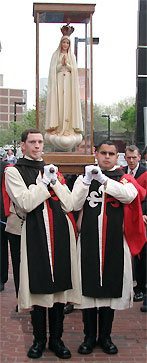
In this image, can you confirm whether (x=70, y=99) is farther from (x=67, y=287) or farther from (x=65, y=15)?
(x=67, y=287)

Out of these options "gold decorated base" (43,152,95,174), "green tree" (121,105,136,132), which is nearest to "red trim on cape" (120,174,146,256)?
"gold decorated base" (43,152,95,174)

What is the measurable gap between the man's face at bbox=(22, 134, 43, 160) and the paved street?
170 cm

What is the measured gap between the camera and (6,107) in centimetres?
13875

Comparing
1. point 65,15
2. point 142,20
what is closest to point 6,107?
point 142,20

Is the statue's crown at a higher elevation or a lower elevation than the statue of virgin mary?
higher

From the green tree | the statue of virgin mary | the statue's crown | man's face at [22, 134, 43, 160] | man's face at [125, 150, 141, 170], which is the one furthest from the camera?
the green tree

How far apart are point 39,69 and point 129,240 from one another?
2998 millimetres

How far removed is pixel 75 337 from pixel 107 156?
1.80 meters

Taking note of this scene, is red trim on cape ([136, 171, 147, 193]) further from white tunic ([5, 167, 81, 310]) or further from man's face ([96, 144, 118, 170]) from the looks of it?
white tunic ([5, 167, 81, 310])

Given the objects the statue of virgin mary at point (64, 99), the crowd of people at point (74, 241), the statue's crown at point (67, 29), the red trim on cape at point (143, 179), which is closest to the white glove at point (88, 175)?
the crowd of people at point (74, 241)

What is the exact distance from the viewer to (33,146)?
474cm

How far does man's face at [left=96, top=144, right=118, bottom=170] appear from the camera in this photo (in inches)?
189

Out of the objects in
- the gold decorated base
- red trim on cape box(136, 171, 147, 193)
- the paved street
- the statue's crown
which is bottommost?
the paved street

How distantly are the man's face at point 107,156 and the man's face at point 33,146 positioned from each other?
1.70 feet
